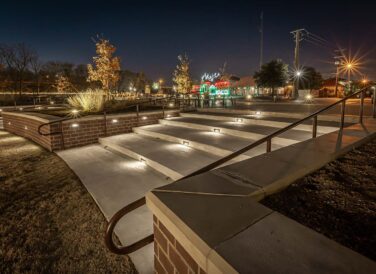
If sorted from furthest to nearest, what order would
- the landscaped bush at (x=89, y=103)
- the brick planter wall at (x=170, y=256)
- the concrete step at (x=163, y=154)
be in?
the landscaped bush at (x=89, y=103), the concrete step at (x=163, y=154), the brick planter wall at (x=170, y=256)

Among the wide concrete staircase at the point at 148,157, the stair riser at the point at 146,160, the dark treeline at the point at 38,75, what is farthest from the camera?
the dark treeline at the point at 38,75

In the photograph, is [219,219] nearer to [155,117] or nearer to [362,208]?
[362,208]

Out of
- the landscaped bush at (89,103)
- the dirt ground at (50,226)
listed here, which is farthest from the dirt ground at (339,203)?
the landscaped bush at (89,103)

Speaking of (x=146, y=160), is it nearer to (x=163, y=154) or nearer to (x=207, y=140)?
(x=163, y=154)

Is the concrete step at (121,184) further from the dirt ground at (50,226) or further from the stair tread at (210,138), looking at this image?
the stair tread at (210,138)

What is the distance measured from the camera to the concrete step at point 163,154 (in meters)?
4.79

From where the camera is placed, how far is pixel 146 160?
5469 millimetres

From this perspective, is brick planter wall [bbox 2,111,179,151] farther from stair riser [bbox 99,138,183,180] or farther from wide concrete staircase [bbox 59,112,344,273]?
stair riser [bbox 99,138,183,180]

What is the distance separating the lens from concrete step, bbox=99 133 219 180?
479 cm

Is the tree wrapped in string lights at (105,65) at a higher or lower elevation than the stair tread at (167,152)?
higher

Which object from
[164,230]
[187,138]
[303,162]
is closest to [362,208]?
[303,162]

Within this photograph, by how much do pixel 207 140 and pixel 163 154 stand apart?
1.33 m

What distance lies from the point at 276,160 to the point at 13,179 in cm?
539

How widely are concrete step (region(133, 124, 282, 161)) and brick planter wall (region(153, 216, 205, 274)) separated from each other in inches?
130
